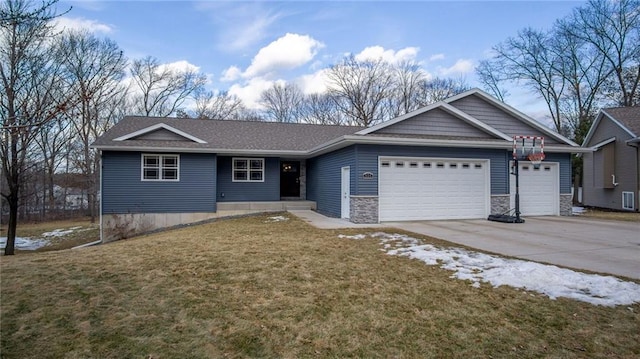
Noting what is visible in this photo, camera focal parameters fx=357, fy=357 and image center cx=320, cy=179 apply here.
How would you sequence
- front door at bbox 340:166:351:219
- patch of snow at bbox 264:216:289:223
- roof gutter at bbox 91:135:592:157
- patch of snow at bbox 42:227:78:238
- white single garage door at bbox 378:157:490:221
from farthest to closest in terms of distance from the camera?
patch of snow at bbox 42:227:78:238, patch of snow at bbox 264:216:289:223, front door at bbox 340:166:351:219, white single garage door at bbox 378:157:490:221, roof gutter at bbox 91:135:592:157

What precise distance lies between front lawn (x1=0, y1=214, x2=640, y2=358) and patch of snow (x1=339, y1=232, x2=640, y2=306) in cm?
22

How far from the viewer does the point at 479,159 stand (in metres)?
12.9

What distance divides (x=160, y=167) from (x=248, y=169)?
363 centimetres

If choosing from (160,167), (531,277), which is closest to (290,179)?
(160,167)

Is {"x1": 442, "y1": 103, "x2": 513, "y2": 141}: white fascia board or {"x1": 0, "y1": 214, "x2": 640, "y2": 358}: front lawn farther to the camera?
{"x1": 442, "y1": 103, "x2": 513, "y2": 141}: white fascia board

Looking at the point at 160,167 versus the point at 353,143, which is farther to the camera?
the point at 160,167

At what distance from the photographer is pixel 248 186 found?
1596 cm

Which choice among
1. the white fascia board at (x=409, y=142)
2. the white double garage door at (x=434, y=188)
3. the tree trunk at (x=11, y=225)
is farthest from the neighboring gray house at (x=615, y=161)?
the tree trunk at (x=11, y=225)

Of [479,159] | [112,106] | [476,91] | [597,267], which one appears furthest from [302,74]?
[597,267]

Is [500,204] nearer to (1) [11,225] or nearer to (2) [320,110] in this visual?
(1) [11,225]

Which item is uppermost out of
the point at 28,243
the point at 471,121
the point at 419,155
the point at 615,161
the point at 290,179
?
the point at 471,121

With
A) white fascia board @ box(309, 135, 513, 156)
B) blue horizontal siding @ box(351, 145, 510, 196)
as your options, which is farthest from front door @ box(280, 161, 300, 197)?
blue horizontal siding @ box(351, 145, 510, 196)

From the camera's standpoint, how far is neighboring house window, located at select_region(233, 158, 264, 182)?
15.9 m

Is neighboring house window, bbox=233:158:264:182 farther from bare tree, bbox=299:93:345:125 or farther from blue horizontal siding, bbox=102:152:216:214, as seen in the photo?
bare tree, bbox=299:93:345:125
